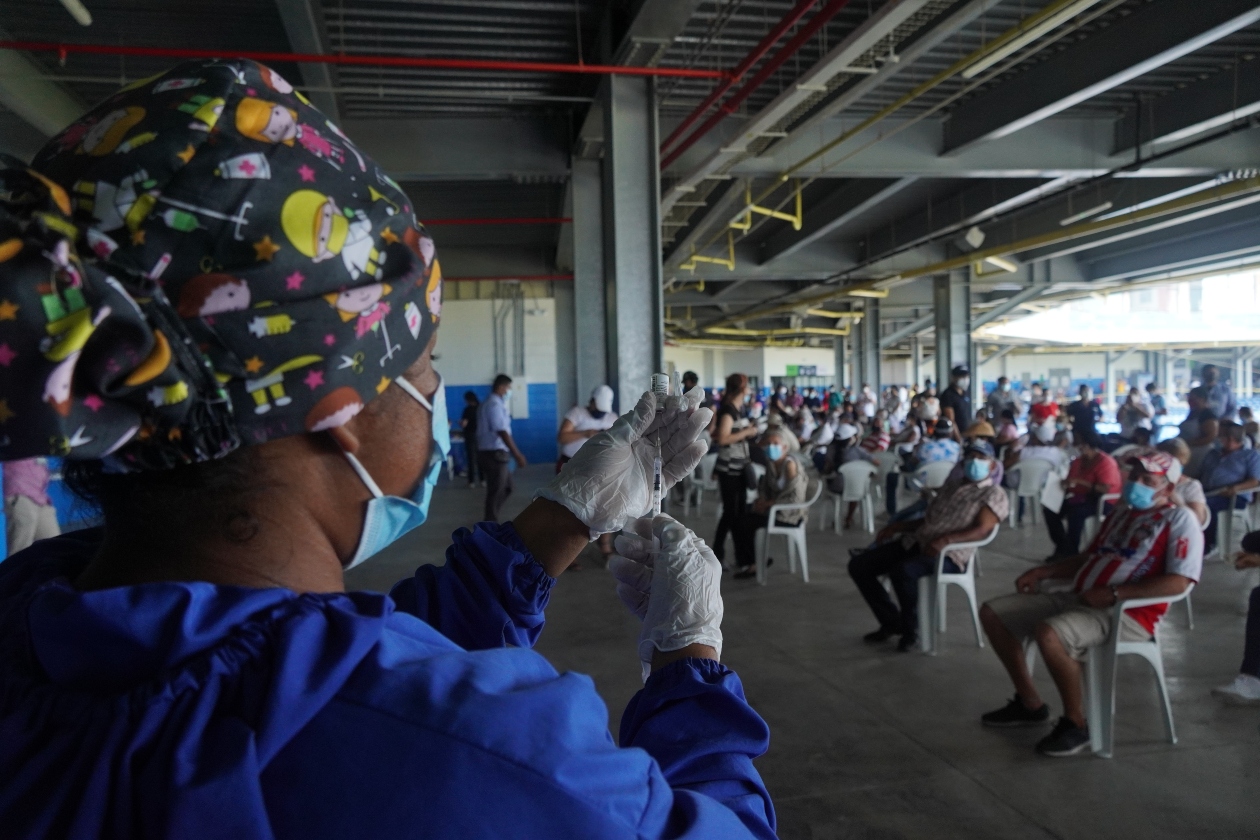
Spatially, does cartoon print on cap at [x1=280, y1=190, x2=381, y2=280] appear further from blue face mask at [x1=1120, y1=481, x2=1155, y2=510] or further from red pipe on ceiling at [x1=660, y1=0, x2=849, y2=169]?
blue face mask at [x1=1120, y1=481, x2=1155, y2=510]

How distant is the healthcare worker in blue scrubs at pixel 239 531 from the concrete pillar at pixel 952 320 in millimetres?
15950

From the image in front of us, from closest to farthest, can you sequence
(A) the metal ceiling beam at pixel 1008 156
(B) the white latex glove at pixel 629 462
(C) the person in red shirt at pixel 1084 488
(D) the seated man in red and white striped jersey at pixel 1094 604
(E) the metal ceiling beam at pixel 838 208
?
(B) the white latex glove at pixel 629 462, (D) the seated man in red and white striped jersey at pixel 1094 604, (C) the person in red shirt at pixel 1084 488, (A) the metal ceiling beam at pixel 1008 156, (E) the metal ceiling beam at pixel 838 208

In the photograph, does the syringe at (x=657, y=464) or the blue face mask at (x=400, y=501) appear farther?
the syringe at (x=657, y=464)

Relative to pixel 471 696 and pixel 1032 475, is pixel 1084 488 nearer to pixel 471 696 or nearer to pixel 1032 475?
pixel 1032 475

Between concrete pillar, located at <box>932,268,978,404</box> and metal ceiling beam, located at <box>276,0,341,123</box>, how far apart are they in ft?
40.8

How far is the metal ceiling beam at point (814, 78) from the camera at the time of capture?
4.42 m

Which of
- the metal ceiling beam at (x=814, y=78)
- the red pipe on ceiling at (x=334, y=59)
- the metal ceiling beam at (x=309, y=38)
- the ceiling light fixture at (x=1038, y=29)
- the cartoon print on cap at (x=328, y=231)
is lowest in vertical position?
the cartoon print on cap at (x=328, y=231)

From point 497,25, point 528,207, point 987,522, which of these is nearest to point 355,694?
point 987,522

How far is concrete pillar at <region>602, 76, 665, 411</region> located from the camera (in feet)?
20.3

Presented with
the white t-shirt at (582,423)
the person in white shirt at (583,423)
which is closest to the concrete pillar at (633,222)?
the person in white shirt at (583,423)

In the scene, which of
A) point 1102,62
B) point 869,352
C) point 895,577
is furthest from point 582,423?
point 869,352

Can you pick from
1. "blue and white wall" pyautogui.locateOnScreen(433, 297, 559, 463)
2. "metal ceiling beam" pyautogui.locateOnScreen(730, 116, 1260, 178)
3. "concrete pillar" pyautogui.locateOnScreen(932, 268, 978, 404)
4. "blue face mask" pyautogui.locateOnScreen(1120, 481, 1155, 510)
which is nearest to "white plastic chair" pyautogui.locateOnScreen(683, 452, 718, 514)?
"metal ceiling beam" pyautogui.locateOnScreen(730, 116, 1260, 178)

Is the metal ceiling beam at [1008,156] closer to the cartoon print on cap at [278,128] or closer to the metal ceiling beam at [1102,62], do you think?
the metal ceiling beam at [1102,62]

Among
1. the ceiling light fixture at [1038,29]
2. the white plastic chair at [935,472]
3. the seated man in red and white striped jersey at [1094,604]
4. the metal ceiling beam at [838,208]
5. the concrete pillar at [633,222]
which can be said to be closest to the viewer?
the seated man in red and white striped jersey at [1094,604]
